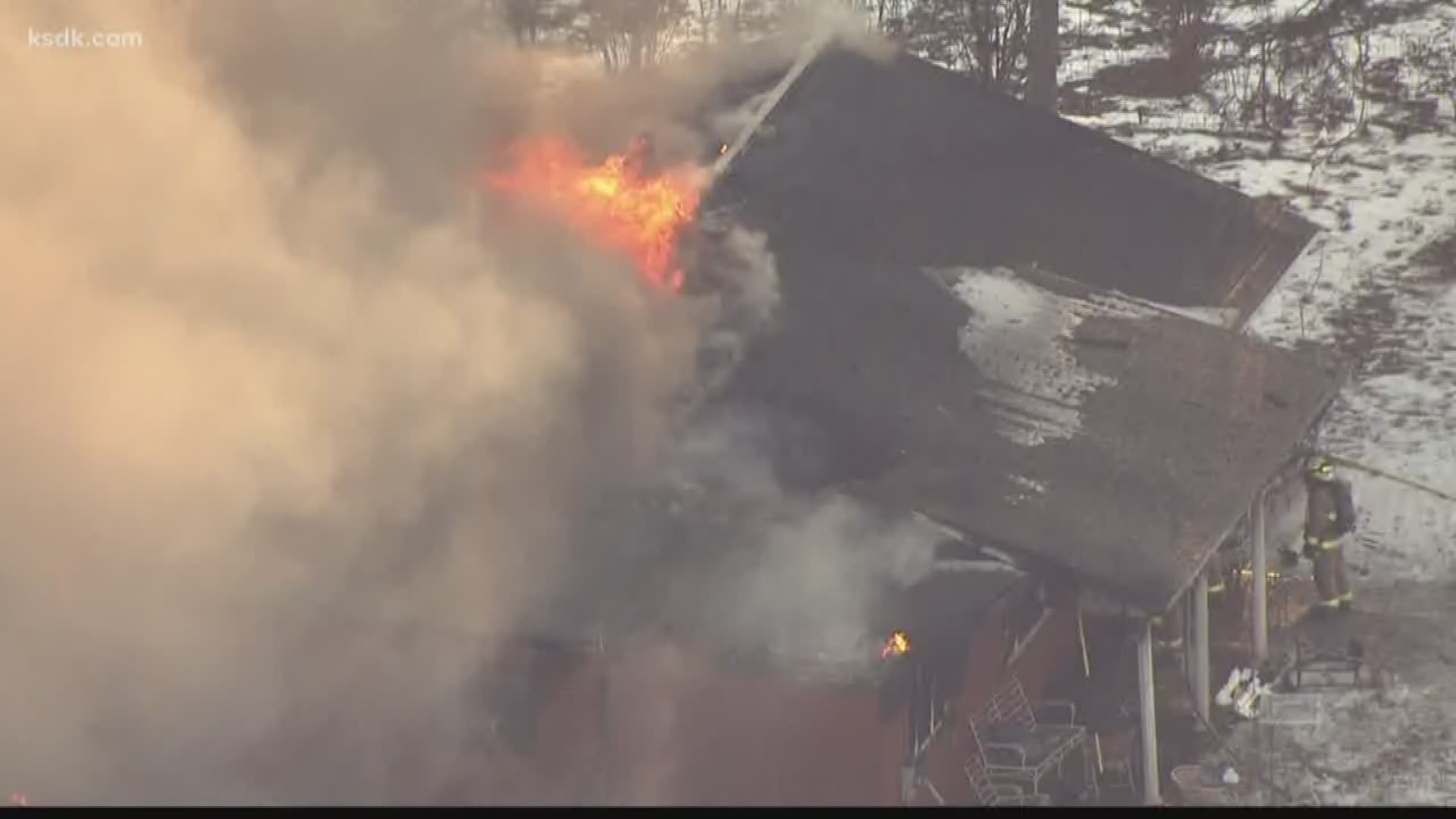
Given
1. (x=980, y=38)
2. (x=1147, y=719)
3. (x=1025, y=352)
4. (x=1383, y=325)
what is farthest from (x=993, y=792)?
(x=980, y=38)

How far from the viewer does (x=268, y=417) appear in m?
8.48

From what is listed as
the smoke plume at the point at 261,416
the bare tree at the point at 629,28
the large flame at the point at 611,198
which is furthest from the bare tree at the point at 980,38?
the smoke plume at the point at 261,416

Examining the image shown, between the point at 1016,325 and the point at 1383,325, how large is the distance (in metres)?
6.69

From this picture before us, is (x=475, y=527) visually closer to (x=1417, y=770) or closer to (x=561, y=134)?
(x=561, y=134)

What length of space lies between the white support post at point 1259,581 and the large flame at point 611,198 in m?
4.37

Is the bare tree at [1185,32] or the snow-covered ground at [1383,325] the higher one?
the bare tree at [1185,32]

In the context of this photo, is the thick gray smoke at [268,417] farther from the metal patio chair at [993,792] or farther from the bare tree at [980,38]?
the bare tree at [980,38]

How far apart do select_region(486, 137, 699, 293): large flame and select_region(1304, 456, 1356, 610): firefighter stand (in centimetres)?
499

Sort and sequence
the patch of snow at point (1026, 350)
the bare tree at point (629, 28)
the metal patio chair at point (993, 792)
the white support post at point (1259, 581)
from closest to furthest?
the metal patio chair at point (993, 792), the patch of snow at point (1026, 350), the white support post at point (1259, 581), the bare tree at point (629, 28)

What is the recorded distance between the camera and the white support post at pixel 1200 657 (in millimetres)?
11727

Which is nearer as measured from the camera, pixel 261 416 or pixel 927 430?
pixel 261 416

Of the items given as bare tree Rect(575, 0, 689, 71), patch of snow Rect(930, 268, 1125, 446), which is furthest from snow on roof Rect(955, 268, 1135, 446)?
bare tree Rect(575, 0, 689, 71)

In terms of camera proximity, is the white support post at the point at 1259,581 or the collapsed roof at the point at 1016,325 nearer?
the collapsed roof at the point at 1016,325

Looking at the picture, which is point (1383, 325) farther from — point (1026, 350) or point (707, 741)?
point (707, 741)
